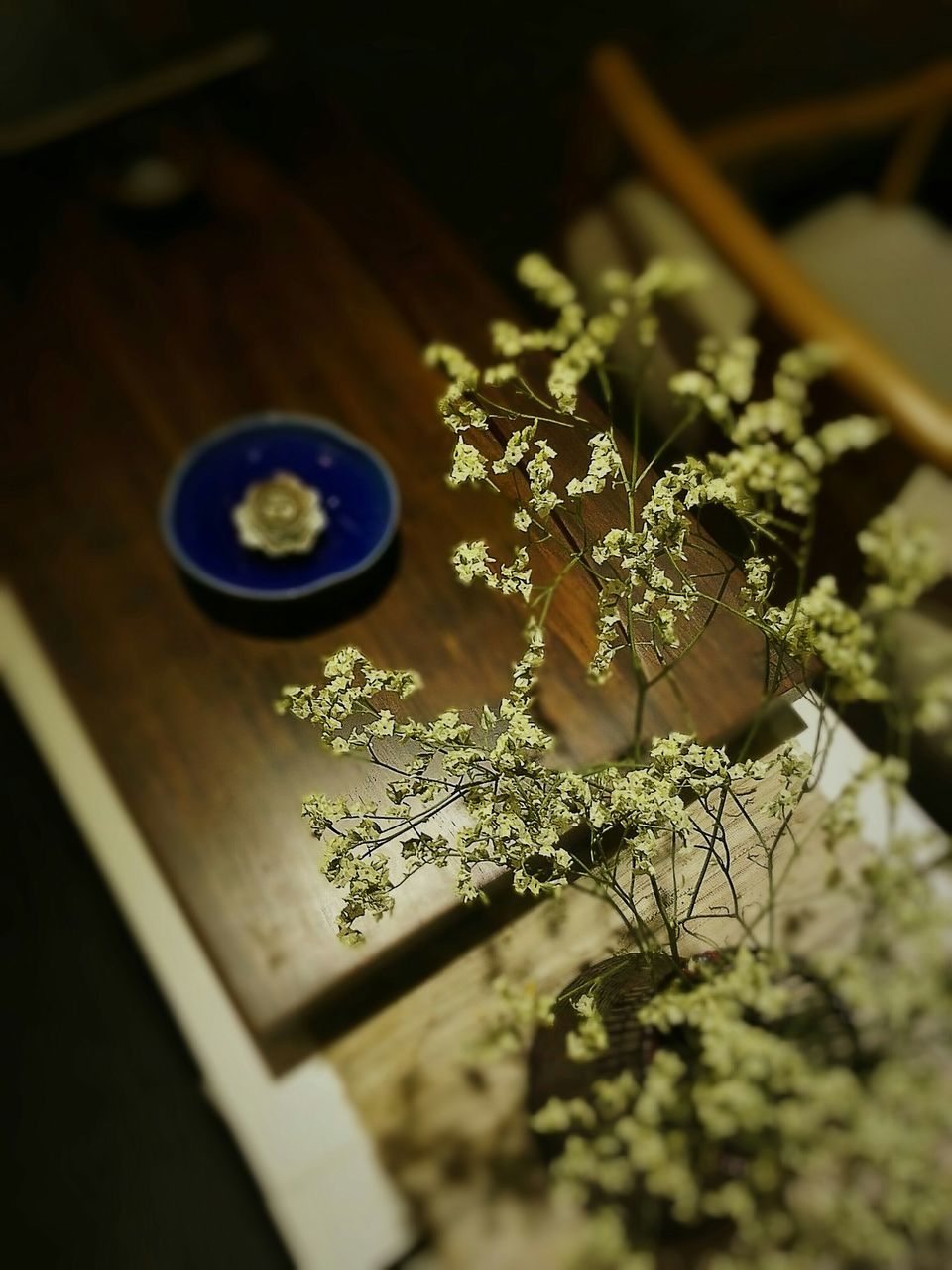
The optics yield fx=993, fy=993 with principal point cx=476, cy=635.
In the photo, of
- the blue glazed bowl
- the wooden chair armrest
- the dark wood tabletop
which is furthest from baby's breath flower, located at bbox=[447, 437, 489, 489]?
the wooden chair armrest

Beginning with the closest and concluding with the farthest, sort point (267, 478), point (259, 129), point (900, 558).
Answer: point (900, 558) < point (267, 478) < point (259, 129)

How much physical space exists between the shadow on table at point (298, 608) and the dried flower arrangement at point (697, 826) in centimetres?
36

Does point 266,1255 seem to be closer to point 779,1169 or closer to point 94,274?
point 779,1169

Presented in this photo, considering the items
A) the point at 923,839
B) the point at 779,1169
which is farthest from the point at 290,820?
the point at 923,839

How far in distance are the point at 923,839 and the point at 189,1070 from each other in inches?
49.7

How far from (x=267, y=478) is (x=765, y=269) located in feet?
2.04

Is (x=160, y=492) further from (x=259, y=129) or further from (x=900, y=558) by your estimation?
(x=900, y=558)

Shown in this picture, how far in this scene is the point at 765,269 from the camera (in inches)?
43.9

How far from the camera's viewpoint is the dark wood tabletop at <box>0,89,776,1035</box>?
37.9 inches

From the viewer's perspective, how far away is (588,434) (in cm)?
67

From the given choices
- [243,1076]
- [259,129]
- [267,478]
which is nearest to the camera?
[243,1076]

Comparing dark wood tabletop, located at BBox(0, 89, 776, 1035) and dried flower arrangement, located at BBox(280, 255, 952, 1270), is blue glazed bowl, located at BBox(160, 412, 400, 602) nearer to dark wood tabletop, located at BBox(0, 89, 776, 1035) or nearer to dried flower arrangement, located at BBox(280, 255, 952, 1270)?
dark wood tabletop, located at BBox(0, 89, 776, 1035)

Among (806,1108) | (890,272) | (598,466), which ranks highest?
(890,272)

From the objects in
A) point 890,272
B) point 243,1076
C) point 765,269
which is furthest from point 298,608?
point 890,272
